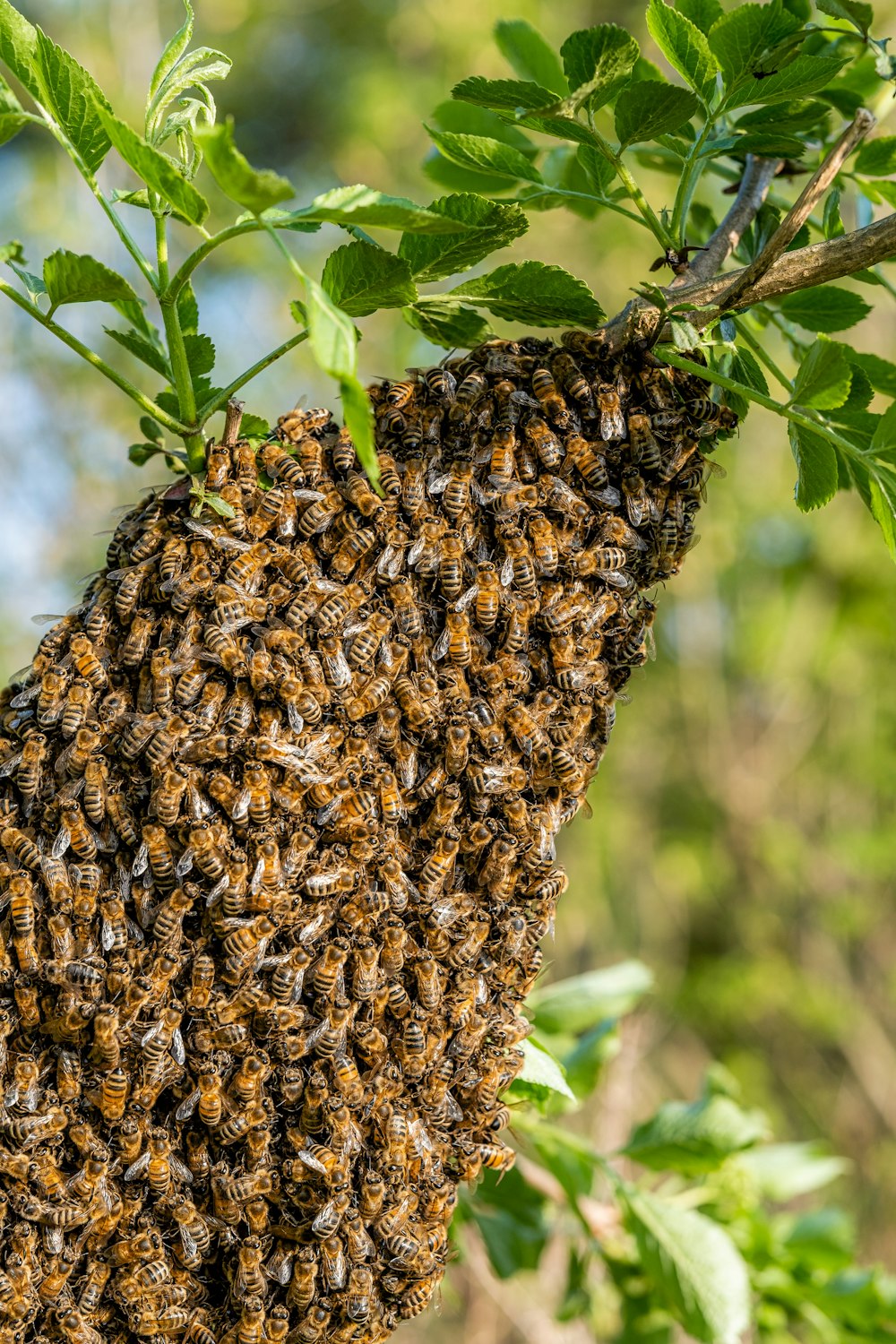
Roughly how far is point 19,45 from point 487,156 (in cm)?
78

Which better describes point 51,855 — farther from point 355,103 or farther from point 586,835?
point 355,103

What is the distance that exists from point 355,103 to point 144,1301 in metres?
15.2

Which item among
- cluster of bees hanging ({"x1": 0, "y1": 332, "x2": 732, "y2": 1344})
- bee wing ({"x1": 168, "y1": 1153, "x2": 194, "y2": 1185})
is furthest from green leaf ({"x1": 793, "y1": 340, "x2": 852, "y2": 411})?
bee wing ({"x1": 168, "y1": 1153, "x2": 194, "y2": 1185})

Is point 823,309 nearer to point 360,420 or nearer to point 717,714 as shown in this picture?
point 360,420

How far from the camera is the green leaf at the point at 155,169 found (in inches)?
52.8

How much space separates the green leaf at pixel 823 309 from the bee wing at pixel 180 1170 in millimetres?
1812

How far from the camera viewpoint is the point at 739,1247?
3064mm

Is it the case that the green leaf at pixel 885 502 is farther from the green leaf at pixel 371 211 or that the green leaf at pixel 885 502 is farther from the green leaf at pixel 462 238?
the green leaf at pixel 371 211

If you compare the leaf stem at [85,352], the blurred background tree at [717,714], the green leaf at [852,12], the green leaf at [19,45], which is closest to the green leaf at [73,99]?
the green leaf at [19,45]

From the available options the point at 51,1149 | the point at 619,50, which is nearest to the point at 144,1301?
the point at 51,1149

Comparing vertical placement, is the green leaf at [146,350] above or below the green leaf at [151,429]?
above

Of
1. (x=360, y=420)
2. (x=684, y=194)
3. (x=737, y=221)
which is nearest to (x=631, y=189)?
(x=684, y=194)

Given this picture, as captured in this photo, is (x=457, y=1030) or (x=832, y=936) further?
(x=832, y=936)

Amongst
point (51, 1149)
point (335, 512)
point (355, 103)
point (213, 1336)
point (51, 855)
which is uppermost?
point (355, 103)
